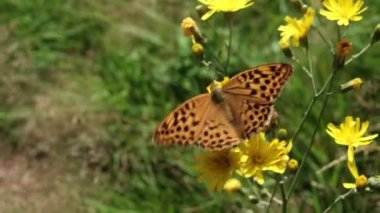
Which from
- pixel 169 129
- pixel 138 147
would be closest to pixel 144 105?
pixel 138 147

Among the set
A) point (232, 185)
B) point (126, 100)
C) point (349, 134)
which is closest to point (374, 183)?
point (349, 134)

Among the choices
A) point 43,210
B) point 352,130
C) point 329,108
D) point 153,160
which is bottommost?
point 43,210

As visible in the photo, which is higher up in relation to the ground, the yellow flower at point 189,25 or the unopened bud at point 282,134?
the yellow flower at point 189,25

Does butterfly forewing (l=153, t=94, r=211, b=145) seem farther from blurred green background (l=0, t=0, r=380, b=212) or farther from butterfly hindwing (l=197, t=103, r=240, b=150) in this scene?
blurred green background (l=0, t=0, r=380, b=212)

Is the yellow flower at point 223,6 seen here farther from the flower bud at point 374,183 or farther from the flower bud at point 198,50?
the flower bud at point 374,183

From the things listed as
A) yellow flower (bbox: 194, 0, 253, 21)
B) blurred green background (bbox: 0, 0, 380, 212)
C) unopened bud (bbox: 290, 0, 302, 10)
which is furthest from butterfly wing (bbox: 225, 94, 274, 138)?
blurred green background (bbox: 0, 0, 380, 212)

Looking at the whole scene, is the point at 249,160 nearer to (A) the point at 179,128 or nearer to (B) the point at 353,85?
(A) the point at 179,128

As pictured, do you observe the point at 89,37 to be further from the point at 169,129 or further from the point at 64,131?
the point at 169,129

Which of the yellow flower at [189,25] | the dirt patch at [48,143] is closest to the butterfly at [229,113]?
the yellow flower at [189,25]
